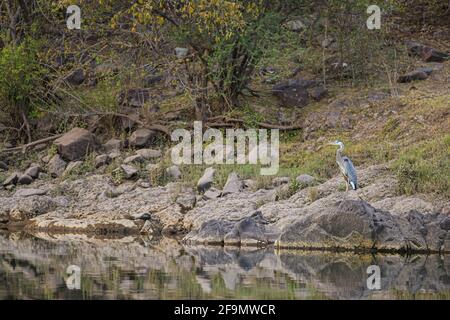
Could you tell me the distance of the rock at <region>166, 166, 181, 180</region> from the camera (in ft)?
59.6

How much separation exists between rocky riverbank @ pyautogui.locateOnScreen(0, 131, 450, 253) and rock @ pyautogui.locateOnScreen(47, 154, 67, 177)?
0.04m

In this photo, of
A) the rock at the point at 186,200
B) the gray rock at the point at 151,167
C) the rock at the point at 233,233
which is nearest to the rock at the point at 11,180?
the gray rock at the point at 151,167

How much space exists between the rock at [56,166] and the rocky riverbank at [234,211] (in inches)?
1.8

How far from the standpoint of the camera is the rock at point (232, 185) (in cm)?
1700

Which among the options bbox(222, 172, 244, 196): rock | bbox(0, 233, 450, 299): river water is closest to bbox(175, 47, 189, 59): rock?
bbox(222, 172, 244, 196): rock

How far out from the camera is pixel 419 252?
13.7 metres

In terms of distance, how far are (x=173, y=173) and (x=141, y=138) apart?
2177 mm

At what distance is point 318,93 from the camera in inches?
844

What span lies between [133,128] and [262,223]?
6.66m

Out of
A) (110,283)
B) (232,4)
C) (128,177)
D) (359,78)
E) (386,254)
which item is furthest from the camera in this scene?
(359,78)

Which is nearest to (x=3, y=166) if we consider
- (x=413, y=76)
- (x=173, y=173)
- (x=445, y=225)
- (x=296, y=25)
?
(x=173, y=173)

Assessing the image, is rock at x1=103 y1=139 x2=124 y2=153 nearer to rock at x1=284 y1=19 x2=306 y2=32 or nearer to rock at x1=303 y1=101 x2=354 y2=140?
rock at x1=303 y1=101 x2=354 y2=140
